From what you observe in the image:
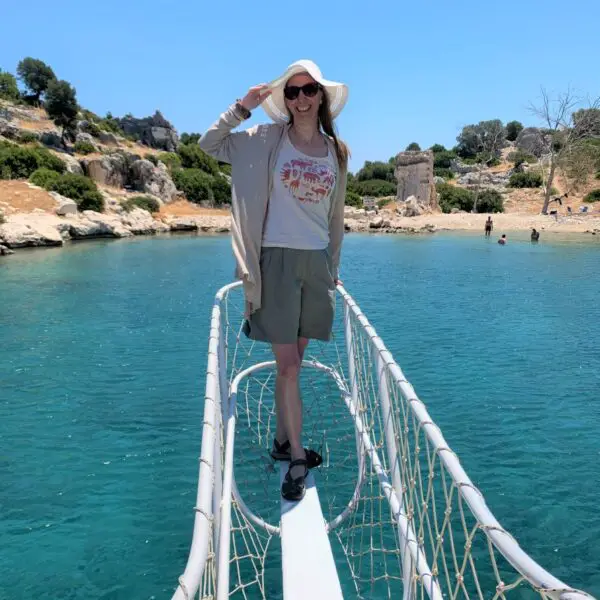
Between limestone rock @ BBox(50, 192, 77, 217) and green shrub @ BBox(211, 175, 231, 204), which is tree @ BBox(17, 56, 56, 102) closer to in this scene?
green shrub @ BBox(211, 175, 231, 204)

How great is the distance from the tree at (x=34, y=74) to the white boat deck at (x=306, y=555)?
6479 cm

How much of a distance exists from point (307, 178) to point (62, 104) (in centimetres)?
5751

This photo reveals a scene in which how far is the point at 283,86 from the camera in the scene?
303cm

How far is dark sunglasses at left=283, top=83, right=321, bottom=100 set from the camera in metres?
2.97

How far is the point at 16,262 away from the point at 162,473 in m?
18.6

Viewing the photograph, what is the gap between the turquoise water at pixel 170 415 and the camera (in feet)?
13.3

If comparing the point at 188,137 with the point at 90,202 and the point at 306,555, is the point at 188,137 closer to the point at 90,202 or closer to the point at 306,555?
the point at 90,202

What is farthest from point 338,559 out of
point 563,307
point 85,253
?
point 85,253

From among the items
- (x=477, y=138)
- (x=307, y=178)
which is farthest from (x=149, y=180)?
(x=477, y=138)

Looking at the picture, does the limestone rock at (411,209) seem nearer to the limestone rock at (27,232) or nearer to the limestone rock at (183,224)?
the limestone rock at (183,224)

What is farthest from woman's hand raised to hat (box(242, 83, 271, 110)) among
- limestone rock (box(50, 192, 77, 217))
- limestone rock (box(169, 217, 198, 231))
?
limestone rock (box(169, 217, 198, 231))

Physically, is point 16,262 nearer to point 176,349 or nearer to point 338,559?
point 176,349

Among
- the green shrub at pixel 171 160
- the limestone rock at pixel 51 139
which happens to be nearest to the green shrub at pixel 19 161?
the limestone rock at pixel 51 139

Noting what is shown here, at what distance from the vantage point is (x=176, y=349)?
9.38 metres
